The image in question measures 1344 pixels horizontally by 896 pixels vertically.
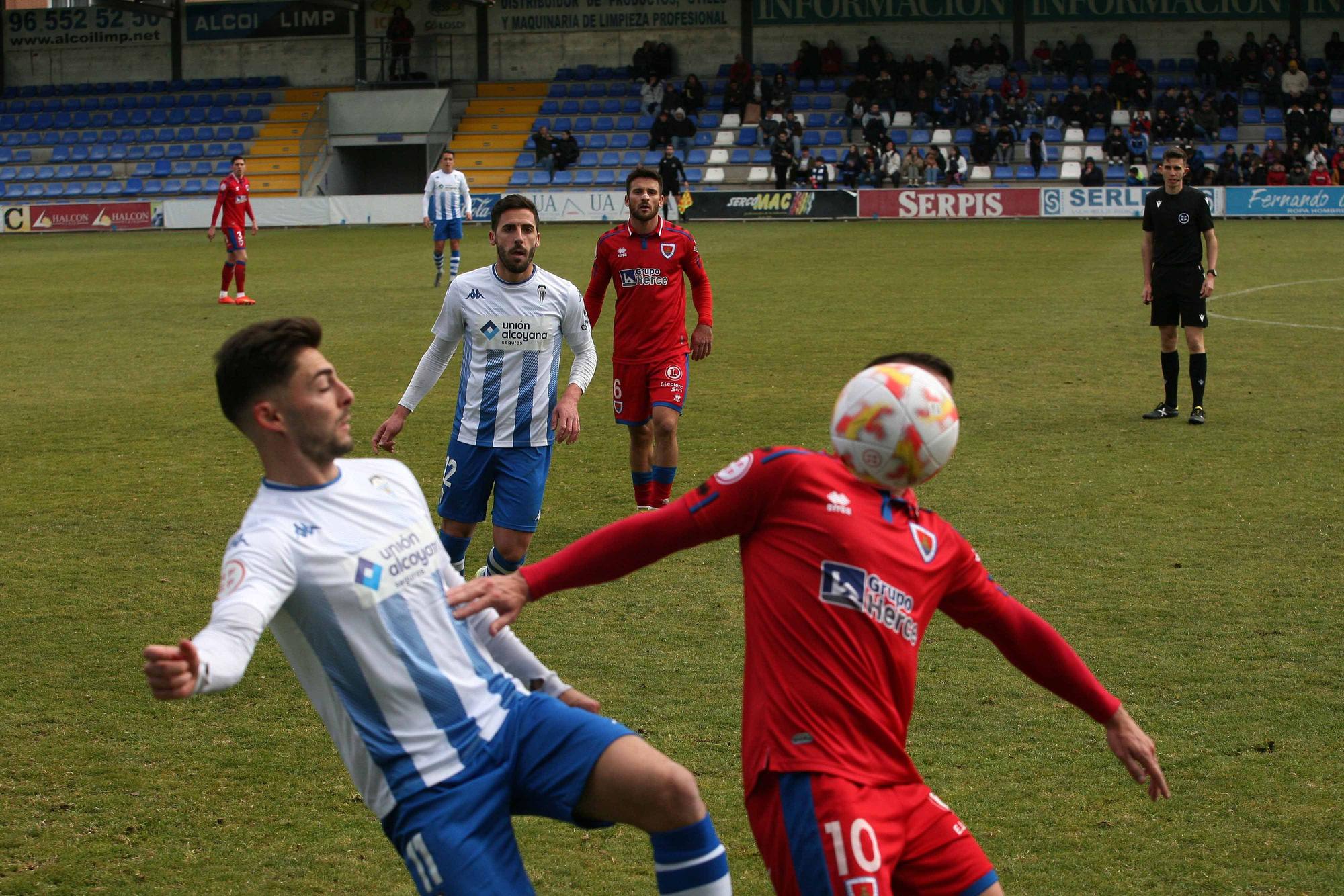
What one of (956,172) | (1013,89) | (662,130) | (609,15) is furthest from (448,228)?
(609,15)

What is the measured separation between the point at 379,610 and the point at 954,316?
15.0 metres

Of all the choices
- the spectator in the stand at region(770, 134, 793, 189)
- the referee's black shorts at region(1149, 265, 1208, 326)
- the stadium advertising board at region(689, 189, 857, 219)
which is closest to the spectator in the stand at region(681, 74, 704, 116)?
the spectator in the stand at region(770, 134, 793, 189)

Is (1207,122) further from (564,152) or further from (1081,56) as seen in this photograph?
(564,152)

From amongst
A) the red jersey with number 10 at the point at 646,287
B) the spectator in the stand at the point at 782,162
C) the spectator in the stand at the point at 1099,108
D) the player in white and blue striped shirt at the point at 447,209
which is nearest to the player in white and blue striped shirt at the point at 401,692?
the red jersey with number 10 at the point at 646,287

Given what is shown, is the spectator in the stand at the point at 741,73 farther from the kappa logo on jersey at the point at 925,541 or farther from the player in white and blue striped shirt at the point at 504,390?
the kappa logo on jersey at the point at 925,541

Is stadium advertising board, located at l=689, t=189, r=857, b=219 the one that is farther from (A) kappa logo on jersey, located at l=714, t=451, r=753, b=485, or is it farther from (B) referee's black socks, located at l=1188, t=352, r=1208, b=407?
(A) kappa logo on jersey, located at l=714, t=451, r=753, b=485

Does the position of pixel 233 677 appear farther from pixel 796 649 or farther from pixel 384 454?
pixel 384 454

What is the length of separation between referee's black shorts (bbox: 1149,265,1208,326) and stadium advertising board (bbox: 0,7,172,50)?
1875 inches

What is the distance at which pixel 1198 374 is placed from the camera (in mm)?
11508

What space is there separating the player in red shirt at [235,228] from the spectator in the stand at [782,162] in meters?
17.5

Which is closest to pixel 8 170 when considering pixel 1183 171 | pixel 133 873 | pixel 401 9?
pixel 401 9

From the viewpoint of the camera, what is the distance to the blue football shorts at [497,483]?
6.83 meters

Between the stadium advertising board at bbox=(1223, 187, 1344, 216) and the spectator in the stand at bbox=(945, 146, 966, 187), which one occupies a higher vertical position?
the spectator in the stand at bbox=(945, 146, 966, 187)

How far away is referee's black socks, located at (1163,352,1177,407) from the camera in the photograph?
11.6 meters
